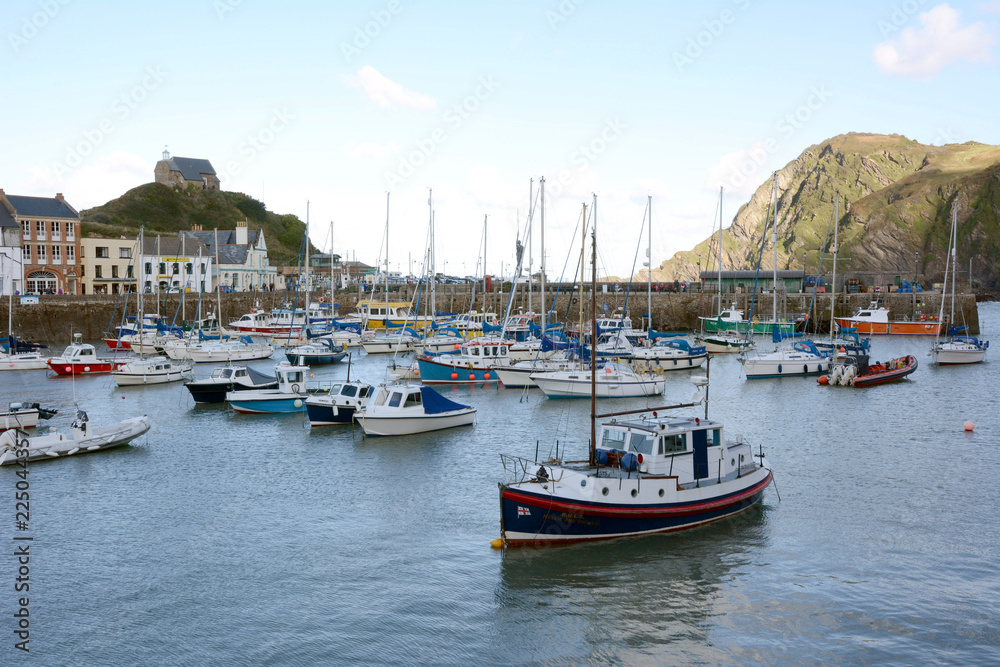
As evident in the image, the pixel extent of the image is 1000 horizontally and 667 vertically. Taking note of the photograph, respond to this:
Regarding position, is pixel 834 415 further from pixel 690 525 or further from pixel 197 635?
pixel 197 635

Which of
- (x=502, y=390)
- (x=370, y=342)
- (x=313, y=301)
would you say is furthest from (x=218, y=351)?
(x=313, y=301)

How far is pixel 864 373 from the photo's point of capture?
167ft

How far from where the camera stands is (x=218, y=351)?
65.4 m

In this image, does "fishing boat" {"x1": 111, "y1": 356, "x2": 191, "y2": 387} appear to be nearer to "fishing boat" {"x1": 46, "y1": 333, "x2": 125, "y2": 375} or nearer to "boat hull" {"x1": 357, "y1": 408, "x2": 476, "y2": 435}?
"fishing boat" {"x1": 46, "y1": 333, "x2": 125, "y2": 375}

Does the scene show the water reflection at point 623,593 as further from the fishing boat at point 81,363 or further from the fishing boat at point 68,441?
the fishing boat at point 81,363

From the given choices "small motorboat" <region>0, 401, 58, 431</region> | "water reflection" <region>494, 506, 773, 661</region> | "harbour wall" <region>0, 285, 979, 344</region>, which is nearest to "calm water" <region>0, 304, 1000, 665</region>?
"water reflection" <region>494, 506, 773, 661</region>

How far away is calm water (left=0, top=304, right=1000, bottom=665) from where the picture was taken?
16266 millimetres

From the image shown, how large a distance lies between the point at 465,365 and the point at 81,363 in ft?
93.1

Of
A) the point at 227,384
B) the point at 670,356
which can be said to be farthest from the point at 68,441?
the point at 670,356

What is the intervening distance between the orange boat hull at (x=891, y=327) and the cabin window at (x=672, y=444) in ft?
244

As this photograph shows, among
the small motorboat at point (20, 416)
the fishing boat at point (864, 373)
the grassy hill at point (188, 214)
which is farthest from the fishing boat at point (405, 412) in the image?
the grassy hill at point (188, 214)

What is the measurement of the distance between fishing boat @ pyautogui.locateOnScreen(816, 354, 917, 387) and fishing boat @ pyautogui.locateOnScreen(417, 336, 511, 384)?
21.3 meters

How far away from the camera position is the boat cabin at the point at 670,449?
847 inches

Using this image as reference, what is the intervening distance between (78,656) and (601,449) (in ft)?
44.7
